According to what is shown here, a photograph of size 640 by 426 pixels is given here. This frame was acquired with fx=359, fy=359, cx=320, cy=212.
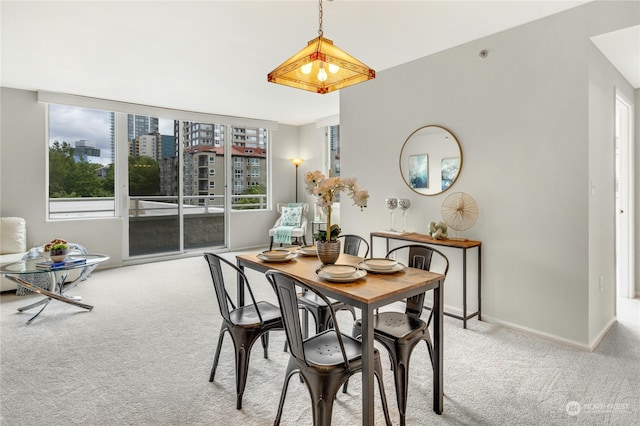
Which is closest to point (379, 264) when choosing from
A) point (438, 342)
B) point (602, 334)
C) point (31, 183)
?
point (438, 342)

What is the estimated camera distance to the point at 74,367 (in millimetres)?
2438

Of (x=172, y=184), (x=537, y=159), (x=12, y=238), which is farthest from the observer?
(x=172, y=184)

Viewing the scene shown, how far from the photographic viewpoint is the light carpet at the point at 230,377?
191 centimetres

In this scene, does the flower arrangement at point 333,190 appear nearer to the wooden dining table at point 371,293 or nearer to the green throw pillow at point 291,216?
the wooden dining table at point 371,293

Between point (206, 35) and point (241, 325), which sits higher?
point (206, 35)

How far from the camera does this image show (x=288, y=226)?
22.0 ft

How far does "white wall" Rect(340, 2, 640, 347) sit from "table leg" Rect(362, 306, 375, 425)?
203 centimetres

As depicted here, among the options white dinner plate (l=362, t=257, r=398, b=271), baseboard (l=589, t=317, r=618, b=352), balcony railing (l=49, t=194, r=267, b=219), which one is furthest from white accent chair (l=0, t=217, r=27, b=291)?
baseboard (l=589, t=317, r=618, b=352)

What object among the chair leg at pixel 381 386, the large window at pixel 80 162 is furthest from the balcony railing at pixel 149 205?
the chair leg at pixel 381 386

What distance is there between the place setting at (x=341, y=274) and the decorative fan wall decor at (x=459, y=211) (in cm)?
164

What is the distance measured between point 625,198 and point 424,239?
86.5 inches

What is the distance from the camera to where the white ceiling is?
2.70 m

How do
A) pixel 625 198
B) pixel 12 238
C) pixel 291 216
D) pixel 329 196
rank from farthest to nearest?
pixel 291 216 → pixel 12 238 → pixel 625 198 → pixel 329 196

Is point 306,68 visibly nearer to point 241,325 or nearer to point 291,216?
point 241,325
